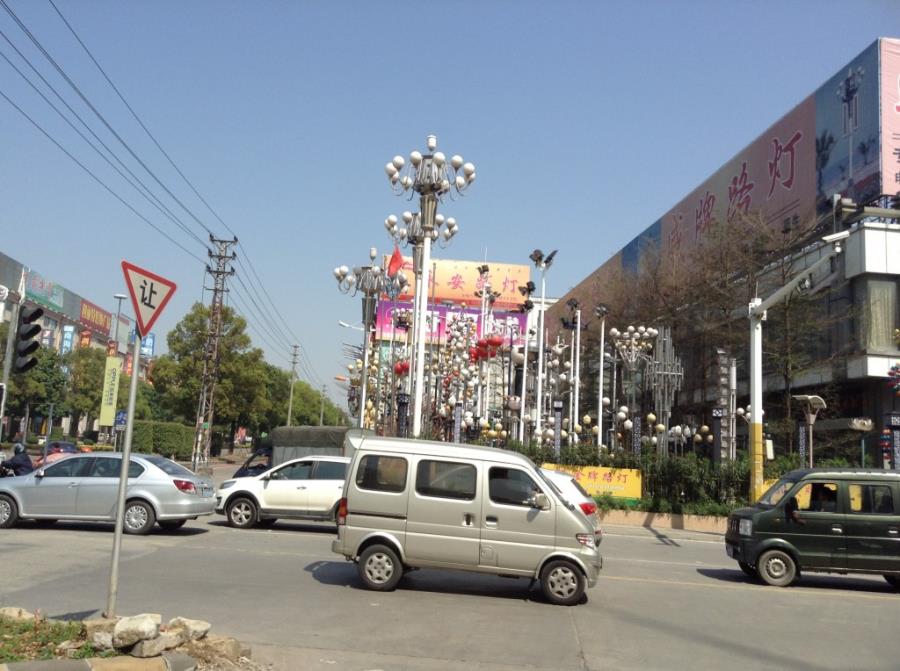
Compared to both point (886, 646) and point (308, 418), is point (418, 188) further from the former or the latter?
point (308, 418)

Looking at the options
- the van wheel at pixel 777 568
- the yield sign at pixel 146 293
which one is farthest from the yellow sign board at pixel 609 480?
the yield sign at pixel 146 293

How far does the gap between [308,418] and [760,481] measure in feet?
302

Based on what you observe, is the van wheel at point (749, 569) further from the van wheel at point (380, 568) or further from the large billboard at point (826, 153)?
the large billboard at point (826, 153)

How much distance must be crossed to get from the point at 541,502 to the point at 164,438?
1983 inches

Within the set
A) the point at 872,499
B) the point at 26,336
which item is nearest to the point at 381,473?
the point at 26,336

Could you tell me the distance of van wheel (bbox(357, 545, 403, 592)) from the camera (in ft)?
35.7

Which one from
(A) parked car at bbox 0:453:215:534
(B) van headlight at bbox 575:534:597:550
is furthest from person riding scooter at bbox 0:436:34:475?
(B) van headlight at bbox 575:534:597:550

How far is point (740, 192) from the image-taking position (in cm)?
4650

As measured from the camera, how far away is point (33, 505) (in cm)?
1555

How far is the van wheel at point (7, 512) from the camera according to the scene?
615 inches

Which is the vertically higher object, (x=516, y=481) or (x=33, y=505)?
(x=516, y=481)

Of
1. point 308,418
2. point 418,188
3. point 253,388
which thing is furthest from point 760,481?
point 308,418

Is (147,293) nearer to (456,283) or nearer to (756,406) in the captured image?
(756,406)

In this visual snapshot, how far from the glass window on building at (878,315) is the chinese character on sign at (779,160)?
27.8ft
